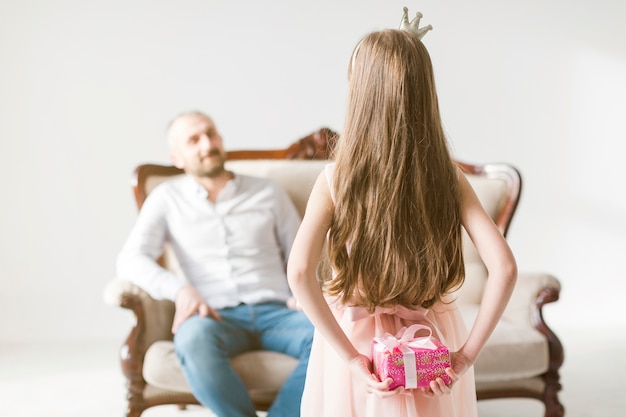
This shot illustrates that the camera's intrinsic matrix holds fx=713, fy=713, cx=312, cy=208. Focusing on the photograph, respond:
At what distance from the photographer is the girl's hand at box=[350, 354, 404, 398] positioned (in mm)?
1289

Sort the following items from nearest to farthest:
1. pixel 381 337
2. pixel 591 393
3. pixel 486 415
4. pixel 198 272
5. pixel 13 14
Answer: pixel 381 337, pixel 198 272, pixel 486 415, pixel 591 393, pixel 13 14

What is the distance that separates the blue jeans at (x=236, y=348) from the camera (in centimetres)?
210

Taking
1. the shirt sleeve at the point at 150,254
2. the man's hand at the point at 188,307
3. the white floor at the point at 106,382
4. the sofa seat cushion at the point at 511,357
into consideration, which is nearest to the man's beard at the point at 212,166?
the shirt sleeve at the point at 150,254

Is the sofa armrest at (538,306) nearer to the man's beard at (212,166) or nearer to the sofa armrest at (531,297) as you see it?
the sofa armrest at (531,297)

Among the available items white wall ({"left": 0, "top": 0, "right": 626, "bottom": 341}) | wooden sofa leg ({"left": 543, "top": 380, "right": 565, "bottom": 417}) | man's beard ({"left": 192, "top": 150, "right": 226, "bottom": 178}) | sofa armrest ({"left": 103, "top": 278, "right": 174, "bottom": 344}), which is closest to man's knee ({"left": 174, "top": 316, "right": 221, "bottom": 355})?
sofa armrest ({"left": 103, "top": 278, "right": 174, "bottom": 344})

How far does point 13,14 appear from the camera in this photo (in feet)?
12.3

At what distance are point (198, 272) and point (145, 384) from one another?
0.44 metres

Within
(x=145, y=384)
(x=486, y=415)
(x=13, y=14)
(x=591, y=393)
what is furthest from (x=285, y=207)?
(x=13, y=14)

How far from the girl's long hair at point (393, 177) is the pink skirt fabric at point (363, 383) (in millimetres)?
94

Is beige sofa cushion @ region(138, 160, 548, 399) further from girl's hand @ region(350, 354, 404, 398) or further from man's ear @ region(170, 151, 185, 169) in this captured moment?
girl's hand @ region(350, 354, 404, 398)

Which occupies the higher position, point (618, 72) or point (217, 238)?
point (618, 72)

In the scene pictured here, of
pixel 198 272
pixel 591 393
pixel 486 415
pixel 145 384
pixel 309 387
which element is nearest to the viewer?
pixel 309 387

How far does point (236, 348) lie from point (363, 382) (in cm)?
93

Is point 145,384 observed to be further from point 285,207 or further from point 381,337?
point 381,337
